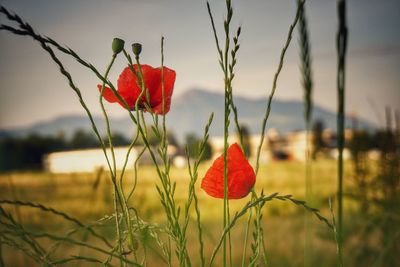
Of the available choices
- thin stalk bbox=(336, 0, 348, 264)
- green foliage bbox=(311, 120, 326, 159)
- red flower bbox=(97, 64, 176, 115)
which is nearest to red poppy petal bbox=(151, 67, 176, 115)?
red flower bbox=(97, 64, 176, 115)

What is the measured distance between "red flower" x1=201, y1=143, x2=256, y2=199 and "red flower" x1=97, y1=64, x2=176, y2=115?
81mm

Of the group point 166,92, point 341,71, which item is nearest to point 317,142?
point 341,71

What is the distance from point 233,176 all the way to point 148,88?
127mm

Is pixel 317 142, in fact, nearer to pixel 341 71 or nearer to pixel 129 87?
pixel 341 71

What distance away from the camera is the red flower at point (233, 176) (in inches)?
15.6

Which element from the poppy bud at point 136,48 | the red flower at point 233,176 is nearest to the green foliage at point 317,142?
the red flower at point 233,176

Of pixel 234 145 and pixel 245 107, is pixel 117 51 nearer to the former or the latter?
pixel 234 145

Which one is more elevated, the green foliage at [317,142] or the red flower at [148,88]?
the red flower at [148,88]

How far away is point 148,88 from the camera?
406mm

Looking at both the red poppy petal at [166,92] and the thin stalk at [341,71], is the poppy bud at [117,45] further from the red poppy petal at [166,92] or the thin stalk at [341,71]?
the thin stalk at [341,71]

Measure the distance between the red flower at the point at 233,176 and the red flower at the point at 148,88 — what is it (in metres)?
0.08

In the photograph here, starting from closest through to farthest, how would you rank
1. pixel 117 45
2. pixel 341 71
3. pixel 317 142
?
pixel 117 45
pixel 341 71
pixel 317 142

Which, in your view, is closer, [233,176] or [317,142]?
[233,176]

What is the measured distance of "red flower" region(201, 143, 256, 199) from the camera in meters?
0.40
